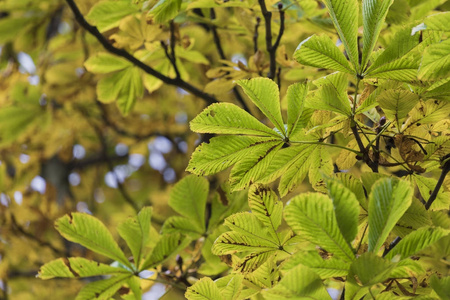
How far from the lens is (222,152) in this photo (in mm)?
641

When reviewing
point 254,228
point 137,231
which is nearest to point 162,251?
point 137,231

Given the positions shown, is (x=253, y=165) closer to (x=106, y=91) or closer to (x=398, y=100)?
(x=398, y=100)

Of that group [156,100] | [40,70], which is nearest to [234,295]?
[40,70]

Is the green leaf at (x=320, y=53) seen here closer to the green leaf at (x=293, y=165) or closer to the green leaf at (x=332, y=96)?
the green leaf at (x=332, y=96)

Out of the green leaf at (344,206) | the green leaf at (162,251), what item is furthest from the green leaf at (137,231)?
the green leaf at (344,206)

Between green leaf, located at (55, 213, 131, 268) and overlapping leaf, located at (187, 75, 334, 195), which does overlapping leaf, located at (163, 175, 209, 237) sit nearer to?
green leaf, located at (55, 213, 131, 268)

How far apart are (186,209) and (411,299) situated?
1.77 feet

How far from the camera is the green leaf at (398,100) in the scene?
60cm

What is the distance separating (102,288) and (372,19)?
0.58 metres

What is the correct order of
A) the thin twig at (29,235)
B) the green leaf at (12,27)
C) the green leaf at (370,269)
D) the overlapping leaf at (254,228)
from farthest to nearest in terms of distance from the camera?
the thin twig at (29,235) < the green leaf at (12,27) < the overlapping leaf at (254,228) < the green leaf at (370,269)

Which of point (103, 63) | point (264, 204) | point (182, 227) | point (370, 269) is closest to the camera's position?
point (370, 269)

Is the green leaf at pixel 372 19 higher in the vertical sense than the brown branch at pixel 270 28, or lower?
higher

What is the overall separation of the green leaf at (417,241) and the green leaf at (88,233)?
48 centimetres

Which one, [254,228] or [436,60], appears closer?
[436,60]
